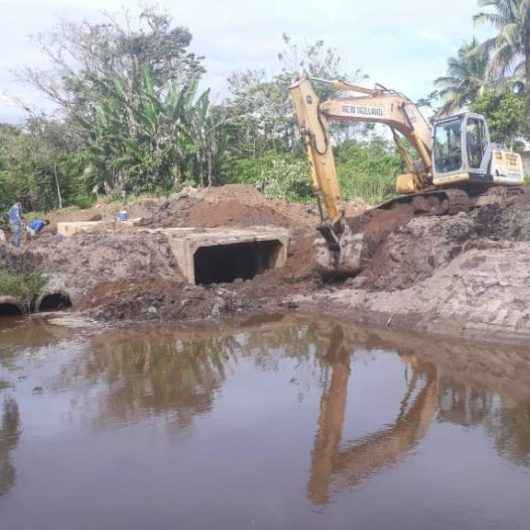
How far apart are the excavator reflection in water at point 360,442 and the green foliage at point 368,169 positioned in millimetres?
18025

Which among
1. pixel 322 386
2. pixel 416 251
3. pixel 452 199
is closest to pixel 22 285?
pixel 322 386

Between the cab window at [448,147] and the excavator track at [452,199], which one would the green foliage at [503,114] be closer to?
the excavator track at [452,199]

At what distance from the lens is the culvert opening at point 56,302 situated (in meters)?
13.4

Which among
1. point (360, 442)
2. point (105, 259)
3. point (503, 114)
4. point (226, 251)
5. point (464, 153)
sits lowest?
point (360, 442)

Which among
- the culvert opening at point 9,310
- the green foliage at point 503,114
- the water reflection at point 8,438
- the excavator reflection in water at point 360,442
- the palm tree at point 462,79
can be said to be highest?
the palm tree at point 462,79

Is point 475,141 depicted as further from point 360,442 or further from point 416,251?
point 360,442

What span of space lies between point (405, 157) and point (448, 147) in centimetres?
115

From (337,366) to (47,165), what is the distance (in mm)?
22751

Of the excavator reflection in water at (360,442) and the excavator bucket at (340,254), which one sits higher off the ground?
the excavator bucket at (340,254)

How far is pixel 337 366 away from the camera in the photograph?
28.7 ft

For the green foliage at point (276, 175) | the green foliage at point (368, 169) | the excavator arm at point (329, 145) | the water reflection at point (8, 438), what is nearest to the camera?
the water reflection at point (8, 438)

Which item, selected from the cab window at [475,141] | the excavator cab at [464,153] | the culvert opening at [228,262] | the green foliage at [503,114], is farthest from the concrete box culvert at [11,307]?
the green foliage at [503,114]

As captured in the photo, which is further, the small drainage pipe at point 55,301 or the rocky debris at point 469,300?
the small drainage pipe at point 55,301

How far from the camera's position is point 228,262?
17.4m
